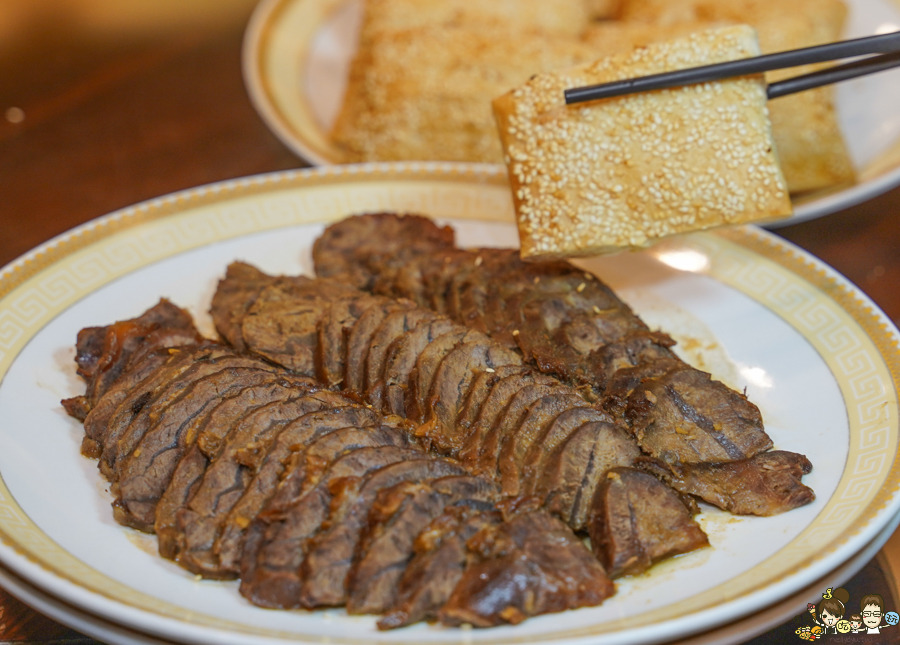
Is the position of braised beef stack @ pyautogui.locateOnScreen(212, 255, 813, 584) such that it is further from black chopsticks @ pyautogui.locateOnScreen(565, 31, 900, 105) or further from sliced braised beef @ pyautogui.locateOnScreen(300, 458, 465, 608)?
black chopsticks @ pyautogui.locateOnScreen(565, 31, 900, 105)

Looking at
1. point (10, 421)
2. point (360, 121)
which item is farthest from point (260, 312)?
point (360, 121)

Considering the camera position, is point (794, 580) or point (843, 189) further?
point (843, 189)

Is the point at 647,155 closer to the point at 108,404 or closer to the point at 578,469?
the point at 578,469

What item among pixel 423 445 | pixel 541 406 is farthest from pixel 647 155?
pixel 423 445

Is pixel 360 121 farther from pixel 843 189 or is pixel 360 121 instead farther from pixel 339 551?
pixel 339 551

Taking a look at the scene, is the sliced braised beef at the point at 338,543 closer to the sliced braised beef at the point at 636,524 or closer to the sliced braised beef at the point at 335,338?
the sliced braised beef at the point at 636,524

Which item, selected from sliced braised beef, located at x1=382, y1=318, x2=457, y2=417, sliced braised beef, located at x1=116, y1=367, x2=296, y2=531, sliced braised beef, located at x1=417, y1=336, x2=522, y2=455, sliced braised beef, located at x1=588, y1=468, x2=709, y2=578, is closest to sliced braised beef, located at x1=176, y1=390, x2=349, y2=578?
sliced braised beef, located at x1=116, y1=367, x2=296, y2=531

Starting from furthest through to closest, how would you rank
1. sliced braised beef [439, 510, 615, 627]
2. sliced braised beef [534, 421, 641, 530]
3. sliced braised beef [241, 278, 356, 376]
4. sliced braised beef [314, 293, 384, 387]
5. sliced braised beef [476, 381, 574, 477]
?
sliced braised beef [241, 278, 356, 376] < sliced braised beef [314, 293, 384, 387] < sliced braised beef [476, 381, 574, 477] < sliced braised beef [534, 421, 641, 530] < sliced braised beef [439, 510, 615, 627]
